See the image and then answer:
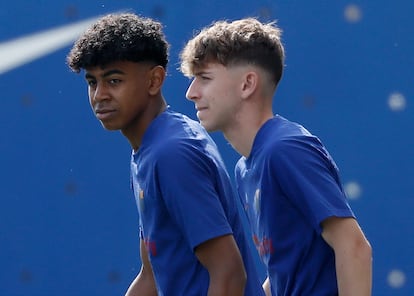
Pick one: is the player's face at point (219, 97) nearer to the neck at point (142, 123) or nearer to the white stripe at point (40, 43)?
the neck at point (142, 123)

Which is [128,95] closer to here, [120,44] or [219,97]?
[120,44]

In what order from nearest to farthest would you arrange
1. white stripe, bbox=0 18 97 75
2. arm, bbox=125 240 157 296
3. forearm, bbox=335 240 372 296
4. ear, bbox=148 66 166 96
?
forearm, bbox=335 240 372 296 < ear, bbox=148 66 166 96 < arm, bbox=125 240 157 296 < white stripe, bbox=0 18 97 75

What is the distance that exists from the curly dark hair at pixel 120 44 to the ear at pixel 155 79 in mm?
27

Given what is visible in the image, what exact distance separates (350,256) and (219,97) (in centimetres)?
57

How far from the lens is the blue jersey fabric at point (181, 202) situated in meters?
2.41

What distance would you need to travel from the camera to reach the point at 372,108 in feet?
11.8

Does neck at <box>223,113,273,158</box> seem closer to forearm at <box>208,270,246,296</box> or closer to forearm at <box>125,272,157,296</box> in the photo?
forearm at <box>208,270,246,296</box>

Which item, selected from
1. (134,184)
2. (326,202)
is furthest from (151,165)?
(326,202)

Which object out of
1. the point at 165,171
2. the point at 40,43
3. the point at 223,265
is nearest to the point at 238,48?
the point at 165,171

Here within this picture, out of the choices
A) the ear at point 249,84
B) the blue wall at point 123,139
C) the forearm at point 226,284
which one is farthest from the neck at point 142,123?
the blue wall at point 123,139

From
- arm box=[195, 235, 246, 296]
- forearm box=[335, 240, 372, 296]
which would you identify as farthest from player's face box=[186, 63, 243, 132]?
forearm box=[335, 240, 372, 296]

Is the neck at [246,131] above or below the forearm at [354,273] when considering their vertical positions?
above

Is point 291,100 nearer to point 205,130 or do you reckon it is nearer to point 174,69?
point 174,69

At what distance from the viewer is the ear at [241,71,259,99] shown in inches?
105
